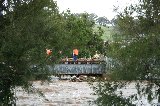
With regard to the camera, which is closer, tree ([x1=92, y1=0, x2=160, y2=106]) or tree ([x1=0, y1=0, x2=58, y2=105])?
tree ([x1=92, y1=0, x2=160, y2=106])

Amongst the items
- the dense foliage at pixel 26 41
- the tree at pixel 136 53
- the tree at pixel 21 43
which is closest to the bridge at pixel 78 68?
the dense foliage at pixel 26 41

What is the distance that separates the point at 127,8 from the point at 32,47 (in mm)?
2781

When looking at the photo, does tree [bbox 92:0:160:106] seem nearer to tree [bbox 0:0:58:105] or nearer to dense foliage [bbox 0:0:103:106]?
dense foliage [bbox 0:0:103:106]

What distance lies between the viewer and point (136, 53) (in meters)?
11.6

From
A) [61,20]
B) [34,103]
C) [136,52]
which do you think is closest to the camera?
[136,52]

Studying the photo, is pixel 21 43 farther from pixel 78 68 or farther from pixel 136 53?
pixel 78 68

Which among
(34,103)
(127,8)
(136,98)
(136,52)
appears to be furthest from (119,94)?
(34,103)

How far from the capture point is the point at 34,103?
22391 millimetres

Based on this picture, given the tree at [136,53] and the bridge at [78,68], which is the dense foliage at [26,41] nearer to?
the tree at [136,53]

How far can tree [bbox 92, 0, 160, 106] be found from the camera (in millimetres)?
11570

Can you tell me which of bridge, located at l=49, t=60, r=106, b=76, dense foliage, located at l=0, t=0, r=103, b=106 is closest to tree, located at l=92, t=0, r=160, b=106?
dense foliage, located at l=0, t=0, r=103, b=106

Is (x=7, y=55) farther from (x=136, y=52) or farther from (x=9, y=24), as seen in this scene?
(x=136, y=52)

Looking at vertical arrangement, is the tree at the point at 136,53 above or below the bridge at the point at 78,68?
above

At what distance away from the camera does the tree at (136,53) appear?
11.6 m
